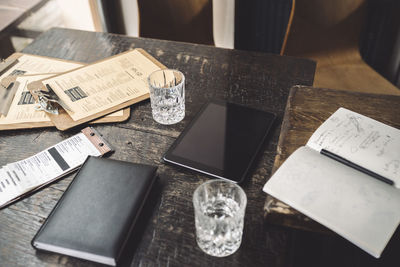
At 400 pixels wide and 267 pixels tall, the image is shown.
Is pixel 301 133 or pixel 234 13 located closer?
pixel 301 133

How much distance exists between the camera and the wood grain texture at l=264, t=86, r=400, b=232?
75cm

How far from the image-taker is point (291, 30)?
1.53 metres

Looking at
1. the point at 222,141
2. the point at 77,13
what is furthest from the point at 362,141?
Result: the point at 77,13

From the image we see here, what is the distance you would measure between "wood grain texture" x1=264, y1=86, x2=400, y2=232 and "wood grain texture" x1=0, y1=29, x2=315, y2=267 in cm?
6

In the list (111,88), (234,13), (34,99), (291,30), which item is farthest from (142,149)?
(234,13)

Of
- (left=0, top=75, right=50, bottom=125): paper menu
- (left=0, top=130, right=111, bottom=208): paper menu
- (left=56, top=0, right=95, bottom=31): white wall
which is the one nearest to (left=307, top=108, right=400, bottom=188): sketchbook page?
(left=0, top=130, right=111, bottom=208): paper menu

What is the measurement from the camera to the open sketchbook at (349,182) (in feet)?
1.88

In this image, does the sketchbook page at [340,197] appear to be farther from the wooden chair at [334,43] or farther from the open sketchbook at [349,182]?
the wooden chair at [334,43]

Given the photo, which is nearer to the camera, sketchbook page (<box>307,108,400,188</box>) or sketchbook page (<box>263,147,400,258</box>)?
sketchbook page (<box>263,147,400,258</box>)

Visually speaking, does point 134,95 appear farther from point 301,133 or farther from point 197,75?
point 301,133

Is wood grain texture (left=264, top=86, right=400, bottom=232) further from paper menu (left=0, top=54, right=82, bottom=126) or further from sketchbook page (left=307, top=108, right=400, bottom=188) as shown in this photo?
paper menu (left=0, top=54, right=82, bottom=126)

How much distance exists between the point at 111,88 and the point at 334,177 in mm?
655

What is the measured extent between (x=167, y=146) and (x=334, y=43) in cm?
115

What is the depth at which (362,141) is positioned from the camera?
0.74 metres
